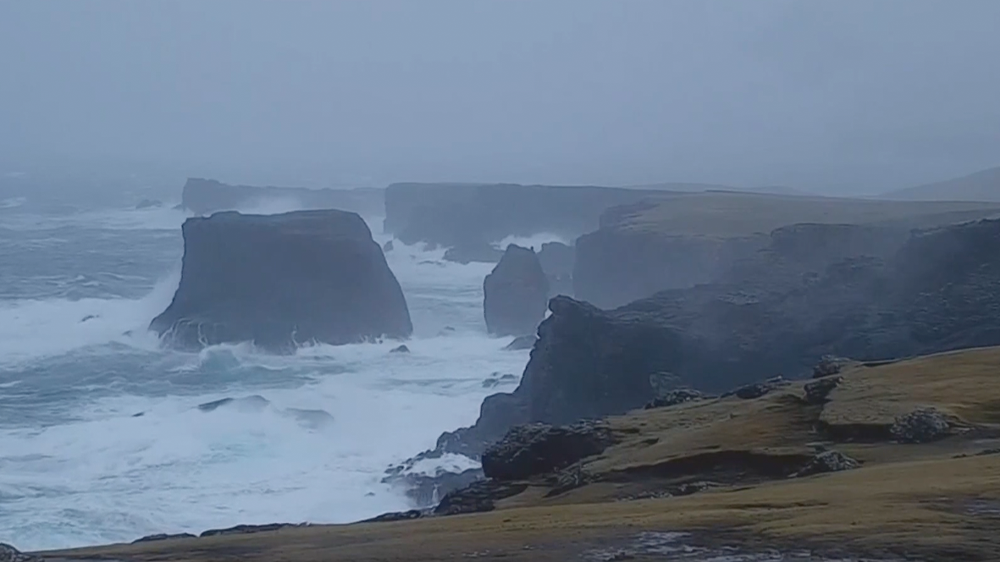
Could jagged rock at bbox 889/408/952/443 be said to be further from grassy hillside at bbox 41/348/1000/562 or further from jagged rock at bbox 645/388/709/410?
jagged rock at bbox 645/388/709/410

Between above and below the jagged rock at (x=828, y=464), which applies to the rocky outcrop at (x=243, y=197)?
above

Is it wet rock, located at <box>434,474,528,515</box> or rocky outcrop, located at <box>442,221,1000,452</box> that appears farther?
rocky outcrop, located at <box>442,221,1000,452</box>

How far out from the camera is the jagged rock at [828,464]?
1722 cm

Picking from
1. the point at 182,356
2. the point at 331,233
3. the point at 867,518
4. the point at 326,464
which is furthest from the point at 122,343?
the point at 867,518

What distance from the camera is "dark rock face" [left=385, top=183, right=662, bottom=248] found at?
10712cm

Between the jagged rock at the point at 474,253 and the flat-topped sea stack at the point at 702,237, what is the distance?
63.1 ft

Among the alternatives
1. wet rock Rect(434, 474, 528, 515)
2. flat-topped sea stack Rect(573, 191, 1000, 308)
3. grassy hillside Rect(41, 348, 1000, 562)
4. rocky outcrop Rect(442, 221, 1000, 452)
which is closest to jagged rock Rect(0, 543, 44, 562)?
grassy hillside Rect(41, 348, 1000, 562)

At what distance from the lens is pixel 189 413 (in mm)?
50125

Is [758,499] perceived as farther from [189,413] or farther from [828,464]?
[189,413]

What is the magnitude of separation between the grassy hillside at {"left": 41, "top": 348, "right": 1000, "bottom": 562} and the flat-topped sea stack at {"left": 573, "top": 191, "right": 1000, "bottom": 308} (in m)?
33.1

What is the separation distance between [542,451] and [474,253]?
266ft

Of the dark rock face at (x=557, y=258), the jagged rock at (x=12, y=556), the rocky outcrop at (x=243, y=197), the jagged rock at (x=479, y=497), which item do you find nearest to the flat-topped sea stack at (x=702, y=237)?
the dark rock face at (x=557, y=258)

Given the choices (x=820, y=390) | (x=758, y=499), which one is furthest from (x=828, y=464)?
(x=820, y=390)

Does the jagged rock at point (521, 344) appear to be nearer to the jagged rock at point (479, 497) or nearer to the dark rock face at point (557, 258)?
the dark rock face at point (557, 258)
